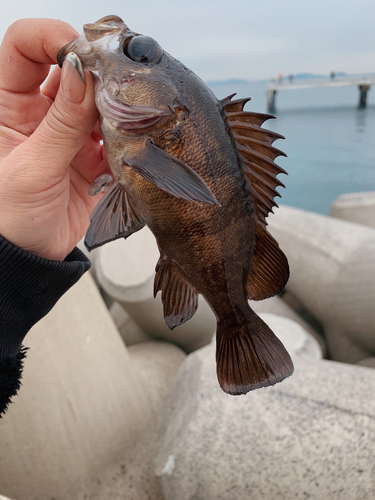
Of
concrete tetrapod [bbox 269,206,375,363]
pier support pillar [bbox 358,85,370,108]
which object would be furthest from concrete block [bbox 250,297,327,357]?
pier support pillar [bbox 358,85,370,108]

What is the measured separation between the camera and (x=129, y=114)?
61 centimetres

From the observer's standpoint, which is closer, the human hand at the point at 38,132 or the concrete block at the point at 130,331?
the human hand at the point at 38,132

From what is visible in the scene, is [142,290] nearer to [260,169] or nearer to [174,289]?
[174,289]

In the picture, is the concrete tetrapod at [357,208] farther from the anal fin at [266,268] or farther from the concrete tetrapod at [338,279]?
the anal fin at [266,268]

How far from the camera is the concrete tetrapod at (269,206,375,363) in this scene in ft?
5.90

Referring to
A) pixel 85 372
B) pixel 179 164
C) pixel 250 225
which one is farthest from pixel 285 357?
pixel 85 372

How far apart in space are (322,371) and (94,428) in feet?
2.61

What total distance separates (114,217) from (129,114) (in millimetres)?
169

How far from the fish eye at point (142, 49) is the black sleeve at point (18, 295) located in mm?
410

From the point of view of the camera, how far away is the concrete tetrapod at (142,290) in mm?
1844

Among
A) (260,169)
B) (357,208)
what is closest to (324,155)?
(357,208)

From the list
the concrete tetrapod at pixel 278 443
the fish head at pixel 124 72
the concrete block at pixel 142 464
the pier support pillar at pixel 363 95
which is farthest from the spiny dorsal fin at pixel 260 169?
the pier support pillar at pixel 363 95

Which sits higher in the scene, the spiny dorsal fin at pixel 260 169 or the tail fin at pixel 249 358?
the spiny dorsal fin at pixel 260 169

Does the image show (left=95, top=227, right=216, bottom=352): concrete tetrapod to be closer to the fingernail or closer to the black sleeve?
the black sleeve
